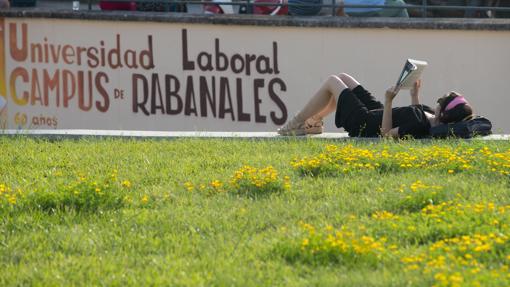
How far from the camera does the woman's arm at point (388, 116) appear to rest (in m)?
9.58

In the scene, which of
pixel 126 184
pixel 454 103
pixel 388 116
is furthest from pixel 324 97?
pixel 126 184

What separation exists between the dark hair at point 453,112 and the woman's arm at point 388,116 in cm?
42

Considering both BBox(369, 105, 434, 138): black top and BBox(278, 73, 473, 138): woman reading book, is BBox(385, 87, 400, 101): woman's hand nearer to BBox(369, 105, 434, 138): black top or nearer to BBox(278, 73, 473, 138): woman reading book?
BBox(278, 73, 473, 138): woman reading book

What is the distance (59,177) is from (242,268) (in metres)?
2.71

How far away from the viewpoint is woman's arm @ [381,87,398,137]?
9.58 m

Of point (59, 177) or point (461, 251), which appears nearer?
point (461, 251)

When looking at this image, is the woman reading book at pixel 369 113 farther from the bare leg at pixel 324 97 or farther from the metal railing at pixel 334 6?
the metal railing at pixel 334 6

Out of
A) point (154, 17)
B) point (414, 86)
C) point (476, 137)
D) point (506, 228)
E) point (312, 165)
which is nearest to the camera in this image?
point (506, 228)

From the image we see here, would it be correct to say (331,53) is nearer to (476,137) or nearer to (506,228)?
(476,137)

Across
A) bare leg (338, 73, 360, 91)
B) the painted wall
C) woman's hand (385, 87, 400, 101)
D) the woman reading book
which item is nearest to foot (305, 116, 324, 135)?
the woman reading book

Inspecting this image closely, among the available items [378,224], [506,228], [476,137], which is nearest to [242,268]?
[378,224]

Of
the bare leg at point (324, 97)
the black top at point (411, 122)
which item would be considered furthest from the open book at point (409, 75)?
the bare leg at point (324, 97)

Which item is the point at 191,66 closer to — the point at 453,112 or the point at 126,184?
the point at 453,112

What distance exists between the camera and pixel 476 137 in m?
9.49
